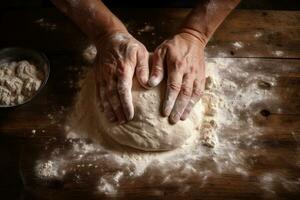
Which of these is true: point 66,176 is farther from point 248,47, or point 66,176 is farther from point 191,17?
point 248,47

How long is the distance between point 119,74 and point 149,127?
22 centimetres

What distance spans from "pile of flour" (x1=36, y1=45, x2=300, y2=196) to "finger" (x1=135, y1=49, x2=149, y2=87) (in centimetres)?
23

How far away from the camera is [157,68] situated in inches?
47.4

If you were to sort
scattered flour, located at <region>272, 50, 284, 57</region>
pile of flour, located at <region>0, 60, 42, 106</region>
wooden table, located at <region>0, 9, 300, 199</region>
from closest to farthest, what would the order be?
wooden table, located at <region>0, 9, 300, 199</region>
pile of flour, located at <region>0, 60, 42, 106</region>
scattered flour, located at <region>272, 50, 284, 57</region>

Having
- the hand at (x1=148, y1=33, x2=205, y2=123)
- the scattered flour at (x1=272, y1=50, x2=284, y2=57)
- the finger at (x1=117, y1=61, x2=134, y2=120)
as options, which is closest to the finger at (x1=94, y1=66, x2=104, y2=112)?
the finger at (x1=117, y1=61, x2=134, y2=120)

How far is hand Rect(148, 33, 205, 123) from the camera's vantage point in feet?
3.87

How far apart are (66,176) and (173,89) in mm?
495

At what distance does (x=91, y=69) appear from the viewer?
1.44 meters

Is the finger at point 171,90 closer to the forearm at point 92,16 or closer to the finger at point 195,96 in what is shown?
the finger at point 195,96

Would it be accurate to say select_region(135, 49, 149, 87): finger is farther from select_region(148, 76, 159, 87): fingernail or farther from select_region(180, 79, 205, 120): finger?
select_region(180, 79, 205, 120): finger

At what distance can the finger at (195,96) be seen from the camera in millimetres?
1209

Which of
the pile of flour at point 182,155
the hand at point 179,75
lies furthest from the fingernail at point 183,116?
the pile of flour at point 182,155

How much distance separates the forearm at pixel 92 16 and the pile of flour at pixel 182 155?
0.24 metres

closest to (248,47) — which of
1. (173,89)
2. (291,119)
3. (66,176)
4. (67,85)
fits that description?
(291,119)
